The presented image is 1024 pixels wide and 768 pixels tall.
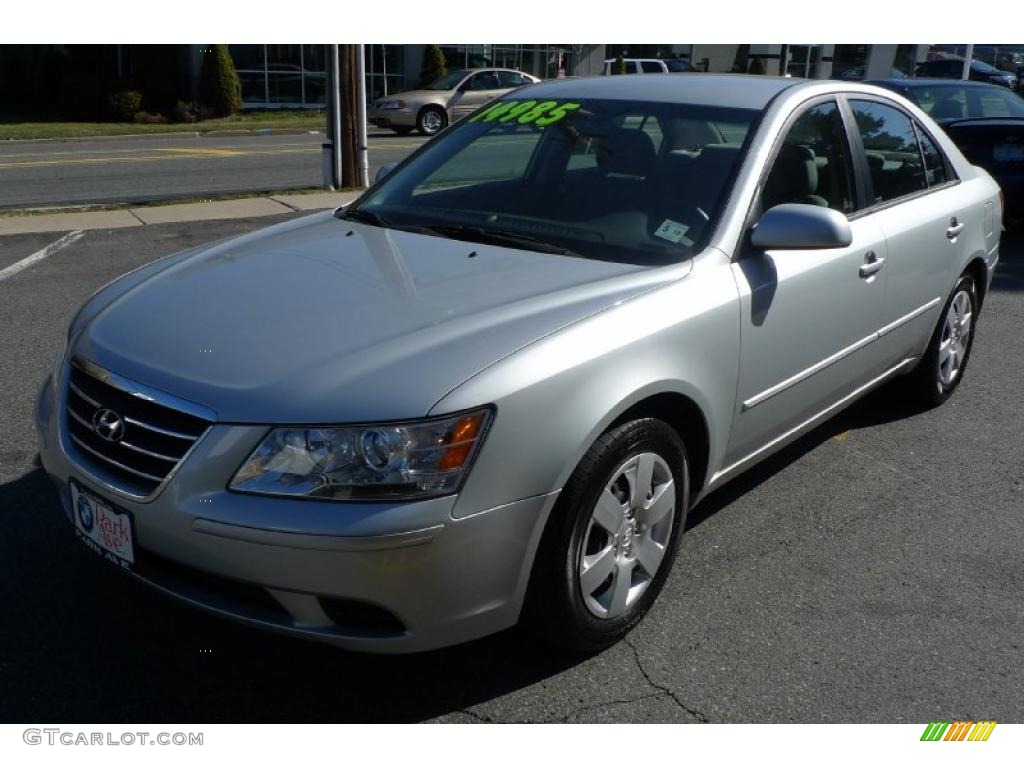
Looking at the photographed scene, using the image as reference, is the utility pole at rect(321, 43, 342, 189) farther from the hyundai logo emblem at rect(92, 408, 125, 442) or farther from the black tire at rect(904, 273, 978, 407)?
the hyundai logo emblem at rect(92, 408, 125, 442)

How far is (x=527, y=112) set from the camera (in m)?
4.58

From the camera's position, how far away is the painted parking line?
27.0 ft

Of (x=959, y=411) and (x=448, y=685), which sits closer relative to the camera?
(x=448, y=685)

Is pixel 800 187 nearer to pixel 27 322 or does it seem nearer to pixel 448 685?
pixel 448 685

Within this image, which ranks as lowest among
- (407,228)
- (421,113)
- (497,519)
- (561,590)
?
(421,113)

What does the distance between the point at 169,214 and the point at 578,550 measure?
9.16 meters

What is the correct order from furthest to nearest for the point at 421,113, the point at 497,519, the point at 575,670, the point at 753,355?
the point at 421,113 → the point at 753,355 → the point at 575,670 → the point at 497,519

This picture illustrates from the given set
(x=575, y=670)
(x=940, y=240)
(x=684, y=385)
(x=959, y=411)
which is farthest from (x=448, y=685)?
(x=959, y=411)

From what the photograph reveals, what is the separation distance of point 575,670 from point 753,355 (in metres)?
1.21

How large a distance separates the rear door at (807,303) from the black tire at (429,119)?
20.2 meters

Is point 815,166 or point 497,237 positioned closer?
point 497,237

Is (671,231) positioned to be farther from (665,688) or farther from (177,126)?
(177,126)

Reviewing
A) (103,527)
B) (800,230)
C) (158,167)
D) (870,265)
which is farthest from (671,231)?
(158,167)
